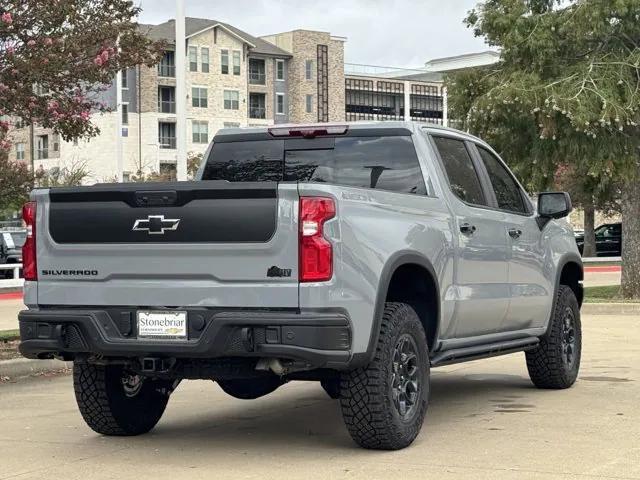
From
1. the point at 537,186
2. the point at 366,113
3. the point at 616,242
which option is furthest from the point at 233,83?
the point at 537,186

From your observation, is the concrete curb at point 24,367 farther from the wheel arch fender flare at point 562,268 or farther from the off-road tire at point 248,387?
the wheel arch fender flare at point 562,268

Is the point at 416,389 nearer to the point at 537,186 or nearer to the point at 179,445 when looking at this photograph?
the point at 179,445

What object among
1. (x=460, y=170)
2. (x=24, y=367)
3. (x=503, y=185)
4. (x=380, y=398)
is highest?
(x=460, y=170)

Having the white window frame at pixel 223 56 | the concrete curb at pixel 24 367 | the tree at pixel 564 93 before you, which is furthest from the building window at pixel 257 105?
the concrete curb at pixel 24 367

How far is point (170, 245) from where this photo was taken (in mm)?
7418

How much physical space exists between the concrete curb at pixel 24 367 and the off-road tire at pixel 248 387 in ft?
12.7

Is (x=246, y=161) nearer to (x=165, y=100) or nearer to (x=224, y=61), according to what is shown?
(x=165, y=100)

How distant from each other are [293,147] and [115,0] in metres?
6.74

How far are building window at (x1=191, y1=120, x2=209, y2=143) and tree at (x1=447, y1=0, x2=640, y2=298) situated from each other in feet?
220

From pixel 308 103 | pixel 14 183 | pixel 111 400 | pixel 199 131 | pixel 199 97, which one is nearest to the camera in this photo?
pixel 111 400

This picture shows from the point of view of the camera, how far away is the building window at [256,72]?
9746cm

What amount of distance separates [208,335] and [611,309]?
46.9ft

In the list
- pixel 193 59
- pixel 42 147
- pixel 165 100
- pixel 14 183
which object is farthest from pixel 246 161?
pixel 42 147

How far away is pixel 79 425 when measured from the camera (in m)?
9.29
